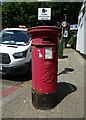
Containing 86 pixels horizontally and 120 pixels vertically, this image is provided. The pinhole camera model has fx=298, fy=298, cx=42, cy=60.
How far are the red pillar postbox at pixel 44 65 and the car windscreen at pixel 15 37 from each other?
4.18m

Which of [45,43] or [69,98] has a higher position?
[45,43]

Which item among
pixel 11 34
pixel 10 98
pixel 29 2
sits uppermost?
pixel 29 2

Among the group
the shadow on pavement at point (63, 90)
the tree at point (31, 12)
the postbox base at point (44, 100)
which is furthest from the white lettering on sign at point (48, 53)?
the tree at point (31, 12)

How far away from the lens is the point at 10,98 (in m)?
7.52

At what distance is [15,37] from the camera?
37.1 feet

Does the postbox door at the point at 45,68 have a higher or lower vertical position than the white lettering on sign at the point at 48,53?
lower

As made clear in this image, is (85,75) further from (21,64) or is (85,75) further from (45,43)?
(45,43)

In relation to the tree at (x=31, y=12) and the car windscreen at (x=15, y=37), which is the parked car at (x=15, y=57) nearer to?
the car windscreen at (x=15, y=37)

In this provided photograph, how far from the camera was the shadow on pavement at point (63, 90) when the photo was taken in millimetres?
7258

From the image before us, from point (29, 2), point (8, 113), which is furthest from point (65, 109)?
point (29, 2)

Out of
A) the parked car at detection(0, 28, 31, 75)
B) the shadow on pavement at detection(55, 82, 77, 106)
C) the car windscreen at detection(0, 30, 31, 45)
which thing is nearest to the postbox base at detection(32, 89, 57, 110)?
the shadow on pavement at detection(55, 82, 77, 106)

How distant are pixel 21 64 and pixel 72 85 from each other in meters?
1.99

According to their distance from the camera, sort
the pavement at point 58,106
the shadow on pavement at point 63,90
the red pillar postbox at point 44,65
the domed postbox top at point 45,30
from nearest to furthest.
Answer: the pavement at point 58,106 → the domed postbox top at point 45,30 → the red pillar postbox at point 44,65 → the shadow on pavement at point 63,90

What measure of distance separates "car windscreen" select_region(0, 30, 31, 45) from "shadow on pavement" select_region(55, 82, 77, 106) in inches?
106
